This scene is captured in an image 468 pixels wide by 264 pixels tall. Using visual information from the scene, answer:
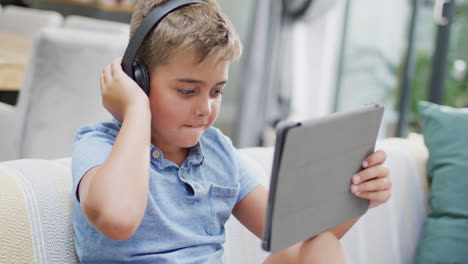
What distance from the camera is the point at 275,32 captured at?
3.54 metres

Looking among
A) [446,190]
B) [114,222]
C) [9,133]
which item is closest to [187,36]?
[114,222]

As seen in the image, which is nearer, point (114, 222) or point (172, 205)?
point (114, 222)

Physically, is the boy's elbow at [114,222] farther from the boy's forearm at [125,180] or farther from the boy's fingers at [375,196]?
the boy's fingers at [375,196]

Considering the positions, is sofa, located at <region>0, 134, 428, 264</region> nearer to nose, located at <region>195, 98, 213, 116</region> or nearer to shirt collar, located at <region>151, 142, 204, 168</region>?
shirt collar, located at <region>151, 142, 204, 168</region>

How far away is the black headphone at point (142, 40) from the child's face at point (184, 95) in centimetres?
2

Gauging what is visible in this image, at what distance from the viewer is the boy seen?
77 centimetres

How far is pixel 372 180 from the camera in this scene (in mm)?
939

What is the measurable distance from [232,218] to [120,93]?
433mm

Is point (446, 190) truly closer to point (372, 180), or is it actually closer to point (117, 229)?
point (372, 180)

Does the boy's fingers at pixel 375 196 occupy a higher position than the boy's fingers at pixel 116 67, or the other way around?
the boy's fingers at pixel 116 67

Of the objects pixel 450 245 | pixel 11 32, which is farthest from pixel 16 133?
pixel 11 32

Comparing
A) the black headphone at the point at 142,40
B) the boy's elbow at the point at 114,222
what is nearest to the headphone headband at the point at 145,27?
the black headphone at the point at 142,40

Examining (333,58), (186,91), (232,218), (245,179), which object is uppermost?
(186,91)

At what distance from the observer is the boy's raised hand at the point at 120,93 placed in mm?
840
